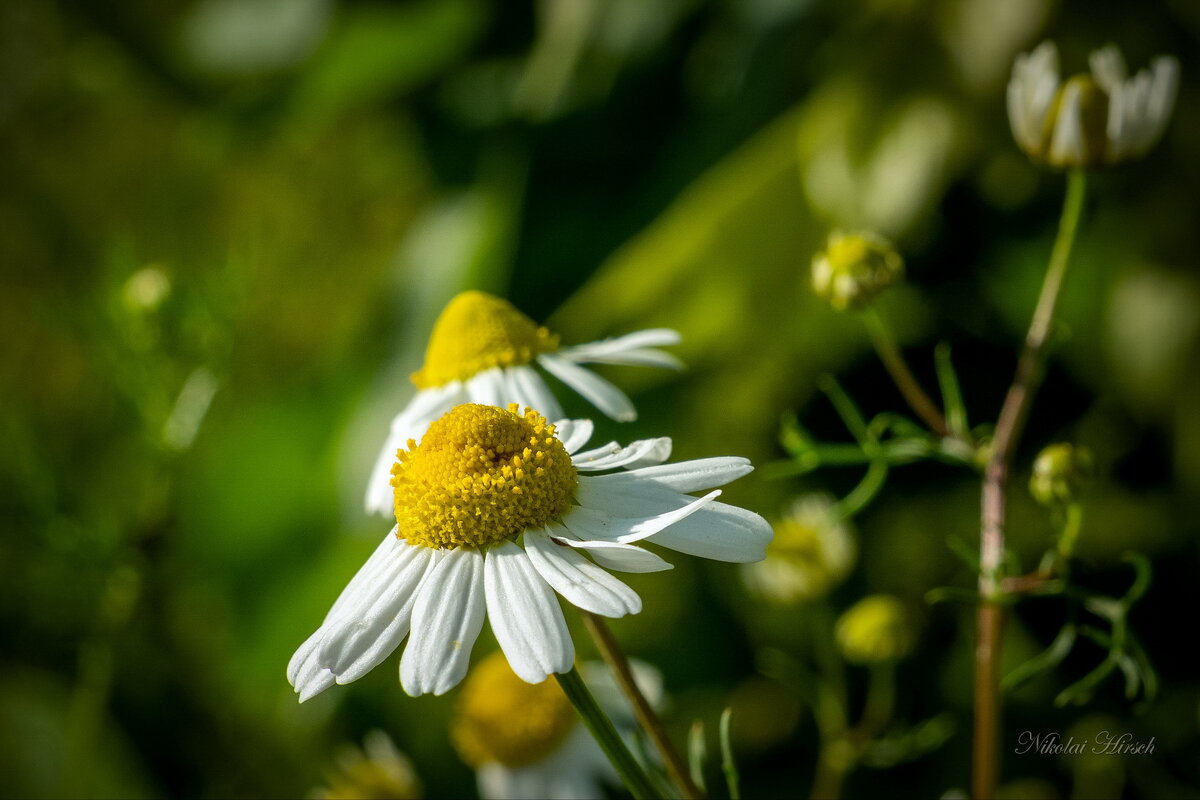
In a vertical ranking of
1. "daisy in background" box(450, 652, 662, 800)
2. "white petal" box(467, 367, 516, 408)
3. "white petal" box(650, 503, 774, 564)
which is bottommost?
"white petal" box(650, 503, 774, 564)

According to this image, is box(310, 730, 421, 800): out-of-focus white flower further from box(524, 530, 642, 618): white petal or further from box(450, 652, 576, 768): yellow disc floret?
box(524, 530, 642, 618): white petal

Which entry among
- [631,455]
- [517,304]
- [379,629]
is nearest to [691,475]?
[631,455]

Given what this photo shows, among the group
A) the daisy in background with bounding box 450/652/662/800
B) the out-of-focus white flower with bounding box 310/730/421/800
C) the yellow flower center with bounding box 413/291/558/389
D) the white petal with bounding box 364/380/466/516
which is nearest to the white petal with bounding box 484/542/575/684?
the white petal with bounding box 364/380/466/516

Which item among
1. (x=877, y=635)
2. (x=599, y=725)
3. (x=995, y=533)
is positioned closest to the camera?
(x=599, y=725)

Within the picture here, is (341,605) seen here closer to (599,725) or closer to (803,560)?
(599,725)

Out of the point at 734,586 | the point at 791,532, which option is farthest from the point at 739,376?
the point at 791,532
